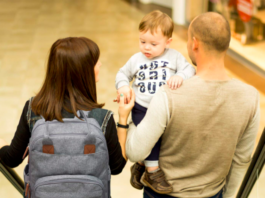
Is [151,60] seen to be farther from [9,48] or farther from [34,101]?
[9,48]

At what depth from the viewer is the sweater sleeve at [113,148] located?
4.83 ft

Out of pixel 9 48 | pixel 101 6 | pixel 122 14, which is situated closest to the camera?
pixel 9 48

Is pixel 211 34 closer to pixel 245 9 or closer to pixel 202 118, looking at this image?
pixel 202 118

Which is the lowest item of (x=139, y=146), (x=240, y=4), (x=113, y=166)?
(x=240, y=4)

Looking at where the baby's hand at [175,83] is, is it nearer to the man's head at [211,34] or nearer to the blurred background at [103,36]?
the man's head at [211,34]

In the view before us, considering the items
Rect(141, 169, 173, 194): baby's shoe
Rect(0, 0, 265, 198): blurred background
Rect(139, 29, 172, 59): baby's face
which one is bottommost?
Rect(0, 0, 265, 198): blurred background

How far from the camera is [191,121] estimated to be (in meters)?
1.41

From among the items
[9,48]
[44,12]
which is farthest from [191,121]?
[44,12]

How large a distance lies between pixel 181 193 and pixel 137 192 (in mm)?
1977

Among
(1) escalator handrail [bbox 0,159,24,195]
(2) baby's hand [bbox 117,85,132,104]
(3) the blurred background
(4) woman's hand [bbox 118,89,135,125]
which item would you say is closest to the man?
(4) woman's hand [bbox 118,89,135,125]

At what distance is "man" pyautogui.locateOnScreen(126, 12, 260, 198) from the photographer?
1.39 meters

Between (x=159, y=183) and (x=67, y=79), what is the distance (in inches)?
25.3

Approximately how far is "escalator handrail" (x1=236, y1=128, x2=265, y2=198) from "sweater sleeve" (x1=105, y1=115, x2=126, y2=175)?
0.82 m

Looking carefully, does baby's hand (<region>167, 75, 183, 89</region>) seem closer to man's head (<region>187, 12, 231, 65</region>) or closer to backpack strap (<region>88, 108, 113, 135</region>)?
man's head (<region>187, 12, 231, 65</region>)
